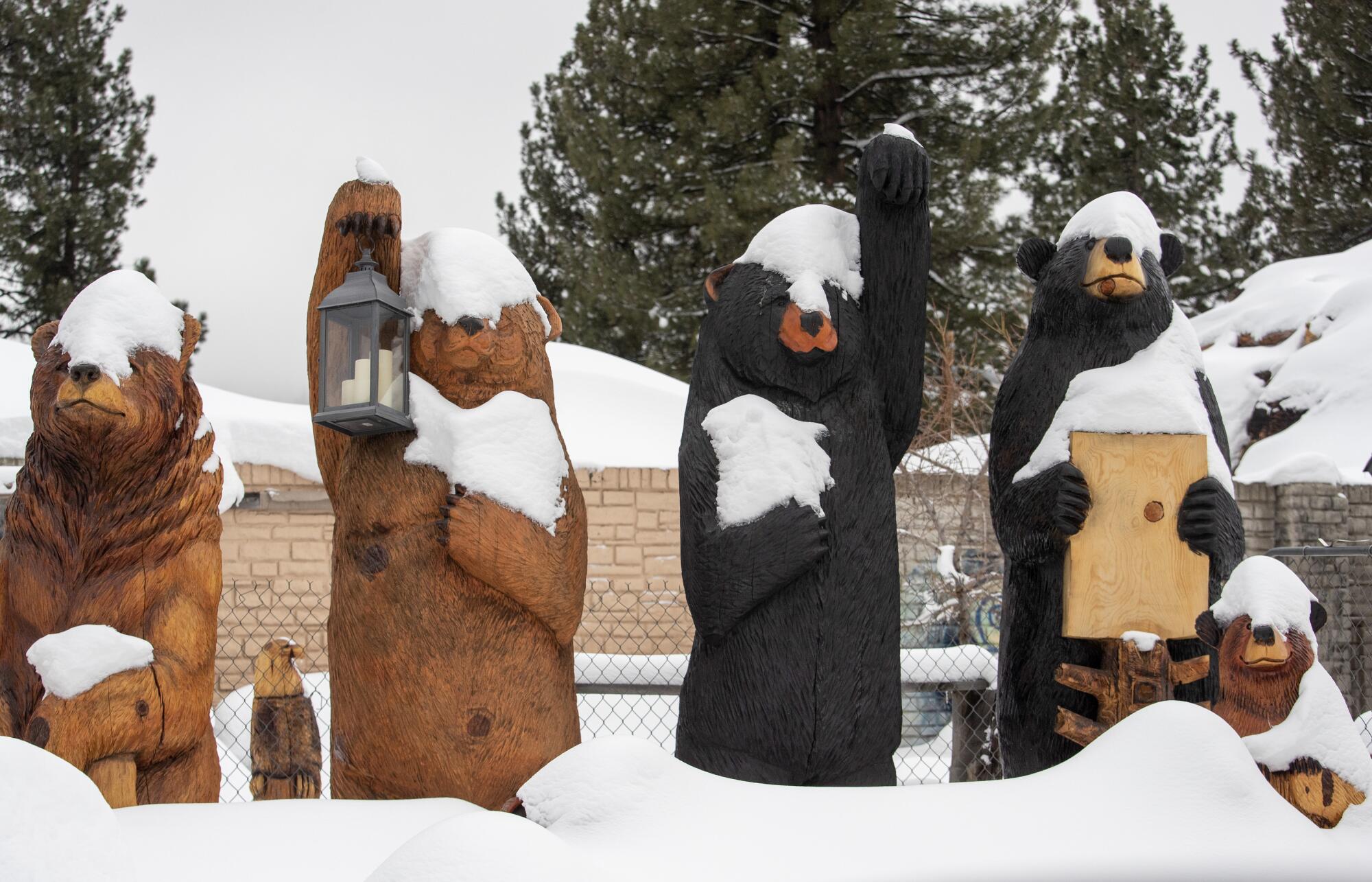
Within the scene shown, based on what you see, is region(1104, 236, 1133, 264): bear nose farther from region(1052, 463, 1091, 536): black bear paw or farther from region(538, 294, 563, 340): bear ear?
region(538, 294, 563, 340): bear ear

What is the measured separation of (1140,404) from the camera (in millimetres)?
3020

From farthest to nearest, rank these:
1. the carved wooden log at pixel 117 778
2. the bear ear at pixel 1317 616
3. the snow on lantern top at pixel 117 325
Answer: the snow on lantern top at pixel 117 325 → the carved wooden log at pixel 117 778 → the bear ear at pixel 1317 616

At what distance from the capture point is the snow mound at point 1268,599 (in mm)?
2430

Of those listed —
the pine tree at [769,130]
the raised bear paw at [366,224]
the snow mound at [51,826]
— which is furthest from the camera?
the pine tree at [769,130]

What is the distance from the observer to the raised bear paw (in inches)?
121

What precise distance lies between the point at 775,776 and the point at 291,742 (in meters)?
1.33

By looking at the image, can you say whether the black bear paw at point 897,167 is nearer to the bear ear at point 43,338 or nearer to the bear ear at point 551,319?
the bear ear at point 551,319

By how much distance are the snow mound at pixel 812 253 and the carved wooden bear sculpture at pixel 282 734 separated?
1636mm

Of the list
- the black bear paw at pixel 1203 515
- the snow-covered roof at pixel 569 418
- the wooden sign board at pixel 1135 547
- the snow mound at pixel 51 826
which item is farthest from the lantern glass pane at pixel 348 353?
the snow-covered roof at pixel 569 418

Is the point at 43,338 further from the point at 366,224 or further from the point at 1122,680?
the point at 1122,680

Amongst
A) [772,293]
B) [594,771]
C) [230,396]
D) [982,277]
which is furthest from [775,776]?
[982,277]

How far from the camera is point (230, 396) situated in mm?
9320

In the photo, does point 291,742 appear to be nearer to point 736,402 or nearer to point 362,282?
point 362,282

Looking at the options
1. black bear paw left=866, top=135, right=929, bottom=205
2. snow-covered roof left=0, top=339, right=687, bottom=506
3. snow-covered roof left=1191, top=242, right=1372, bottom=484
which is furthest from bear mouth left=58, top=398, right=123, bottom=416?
snow-covered roof left=1191, top=242, right=1372, bottom=484
